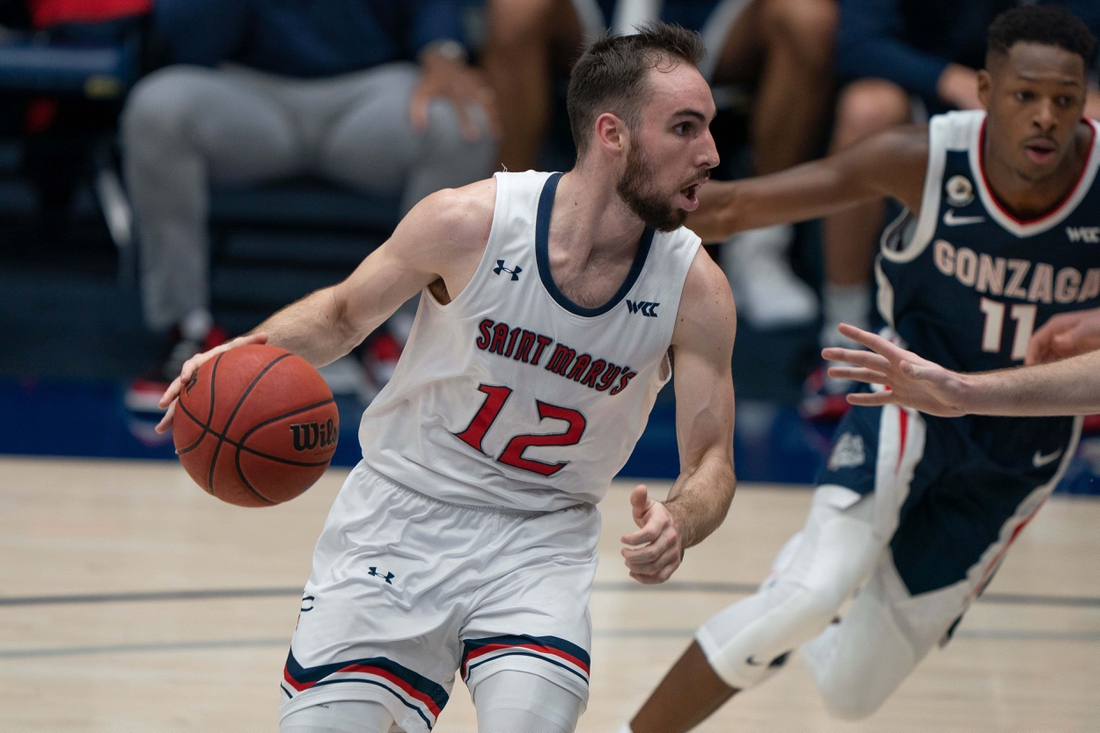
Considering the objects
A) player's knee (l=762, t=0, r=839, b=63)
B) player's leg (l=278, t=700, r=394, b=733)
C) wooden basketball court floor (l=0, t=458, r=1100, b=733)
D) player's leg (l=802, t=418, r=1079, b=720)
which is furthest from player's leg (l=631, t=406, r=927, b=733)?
player's knee (l=762, t=0, r=839, b=63)

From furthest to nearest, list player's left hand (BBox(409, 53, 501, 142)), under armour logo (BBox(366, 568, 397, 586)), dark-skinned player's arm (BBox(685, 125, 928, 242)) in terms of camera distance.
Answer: player's left hand (BBox(409, 53, 501, 142)), dark-skinned player's arm (BBox(685, 125, 928, 242)), under armour logo (BBox(366, 568, 397, 586))

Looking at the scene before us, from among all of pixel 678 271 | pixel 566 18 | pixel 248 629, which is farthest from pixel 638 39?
pixel 566 18

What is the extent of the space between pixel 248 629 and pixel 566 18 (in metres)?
4.61

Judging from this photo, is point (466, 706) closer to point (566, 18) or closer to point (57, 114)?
point (566, 18)

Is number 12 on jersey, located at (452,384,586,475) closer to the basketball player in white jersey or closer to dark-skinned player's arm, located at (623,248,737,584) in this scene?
the basketball player in white jersey

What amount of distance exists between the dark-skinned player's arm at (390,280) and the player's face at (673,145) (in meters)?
0.40

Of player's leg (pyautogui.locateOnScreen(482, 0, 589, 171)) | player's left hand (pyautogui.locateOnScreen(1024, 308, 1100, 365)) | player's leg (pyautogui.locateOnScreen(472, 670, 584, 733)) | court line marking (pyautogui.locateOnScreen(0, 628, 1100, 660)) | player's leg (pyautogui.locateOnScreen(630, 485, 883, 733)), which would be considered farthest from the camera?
player's leg (pyautogui.locateOnScreen(482, 0, 589, 171))

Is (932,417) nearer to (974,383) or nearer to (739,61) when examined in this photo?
(974,383)

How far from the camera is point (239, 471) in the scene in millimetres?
2941

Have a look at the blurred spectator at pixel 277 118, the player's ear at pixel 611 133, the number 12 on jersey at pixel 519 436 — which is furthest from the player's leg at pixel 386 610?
the blurred spectator at pixel 277 118

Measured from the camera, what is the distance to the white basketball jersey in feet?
9.80

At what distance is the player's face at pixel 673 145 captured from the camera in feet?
9.39

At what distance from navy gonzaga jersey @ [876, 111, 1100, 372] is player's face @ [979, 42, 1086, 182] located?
0.13 metres

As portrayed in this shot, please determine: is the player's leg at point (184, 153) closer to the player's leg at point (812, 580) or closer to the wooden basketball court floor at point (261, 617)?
the wooden basketball court floor at point (261, 617)
